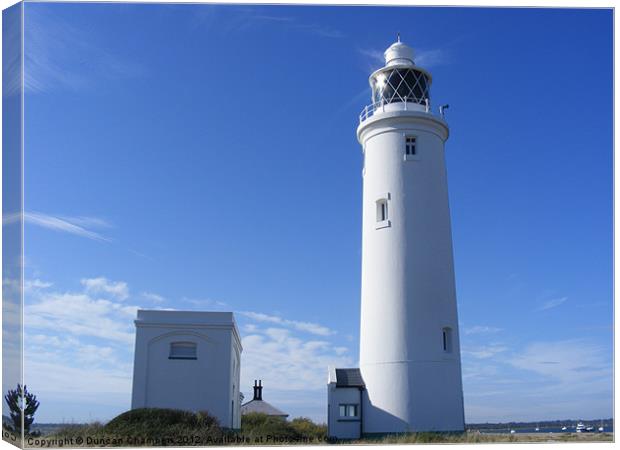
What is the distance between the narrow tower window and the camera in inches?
787

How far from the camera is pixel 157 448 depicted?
15.4 metres

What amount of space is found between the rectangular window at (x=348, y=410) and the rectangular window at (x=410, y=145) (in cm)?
A: 704

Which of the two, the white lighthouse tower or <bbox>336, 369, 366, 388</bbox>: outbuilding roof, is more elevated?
the white lighthouse tower


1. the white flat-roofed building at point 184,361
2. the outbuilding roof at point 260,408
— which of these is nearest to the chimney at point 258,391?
the outbuilding roof at point 260,408

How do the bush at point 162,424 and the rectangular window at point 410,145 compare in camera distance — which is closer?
the bush at point 162,424

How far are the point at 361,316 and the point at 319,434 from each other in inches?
132

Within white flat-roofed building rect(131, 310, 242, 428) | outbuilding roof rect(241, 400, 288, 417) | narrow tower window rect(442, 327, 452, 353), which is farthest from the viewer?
outbuilding roof rect(241, 400, 288, 417)

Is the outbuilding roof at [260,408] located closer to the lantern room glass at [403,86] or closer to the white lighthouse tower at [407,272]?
the white lighthouse tower at [407,272]

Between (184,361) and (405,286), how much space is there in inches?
250

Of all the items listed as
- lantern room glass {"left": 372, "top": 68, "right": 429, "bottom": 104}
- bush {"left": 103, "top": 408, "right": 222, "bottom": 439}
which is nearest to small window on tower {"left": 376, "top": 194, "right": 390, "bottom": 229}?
lantern room glass {"left": 372, "top": 68, "right": 429, "bottom": 104}

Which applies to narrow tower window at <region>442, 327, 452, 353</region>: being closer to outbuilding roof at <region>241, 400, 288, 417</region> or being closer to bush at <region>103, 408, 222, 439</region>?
bush at <region>103, 408, 222, 439</region>

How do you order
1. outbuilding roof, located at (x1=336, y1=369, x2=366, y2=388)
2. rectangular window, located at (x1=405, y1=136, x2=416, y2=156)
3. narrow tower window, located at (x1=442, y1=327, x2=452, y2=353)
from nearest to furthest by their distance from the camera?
1. narrow tower window, located at (x1=442, y1=327, x2=452, y2=353)
2. outbuilding roof, located at (x1=336, y1=369, x2=366, y2=388)
3. rectangular window, located at (x1=405, y1=136, x2=416, y2=156)

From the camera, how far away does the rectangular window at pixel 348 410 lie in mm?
20109

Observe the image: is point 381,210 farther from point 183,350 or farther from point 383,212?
point 183,350
